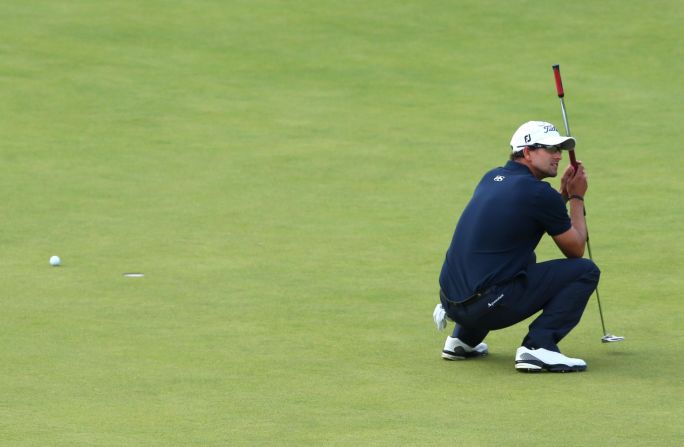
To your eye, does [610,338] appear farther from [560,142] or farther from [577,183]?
[560,142]

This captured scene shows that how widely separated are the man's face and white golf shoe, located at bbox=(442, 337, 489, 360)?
114 cm

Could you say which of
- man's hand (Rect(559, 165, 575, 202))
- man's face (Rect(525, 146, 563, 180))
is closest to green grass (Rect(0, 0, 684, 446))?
man's hand (Rect(559, 165, 575, 202))

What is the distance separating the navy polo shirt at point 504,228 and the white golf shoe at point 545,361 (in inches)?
18.4

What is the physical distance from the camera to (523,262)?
28.5ft

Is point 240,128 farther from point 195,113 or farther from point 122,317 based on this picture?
point 122,317

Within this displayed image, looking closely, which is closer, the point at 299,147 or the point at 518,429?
the point at 518,429

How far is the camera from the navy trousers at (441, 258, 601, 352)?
866cm

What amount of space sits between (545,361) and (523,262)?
2.00ft

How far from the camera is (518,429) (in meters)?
7.23

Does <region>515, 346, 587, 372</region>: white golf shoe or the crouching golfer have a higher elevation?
the crouching golfer

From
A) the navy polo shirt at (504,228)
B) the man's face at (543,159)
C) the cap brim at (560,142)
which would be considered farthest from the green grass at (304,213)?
the cap brim at (560,142)

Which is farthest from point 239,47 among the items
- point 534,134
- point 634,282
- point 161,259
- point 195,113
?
→ point 534,134

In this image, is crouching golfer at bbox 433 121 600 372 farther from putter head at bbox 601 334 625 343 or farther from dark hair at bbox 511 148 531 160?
putter head at bbox 601 334 625 343

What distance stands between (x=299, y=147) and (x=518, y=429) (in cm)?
909
